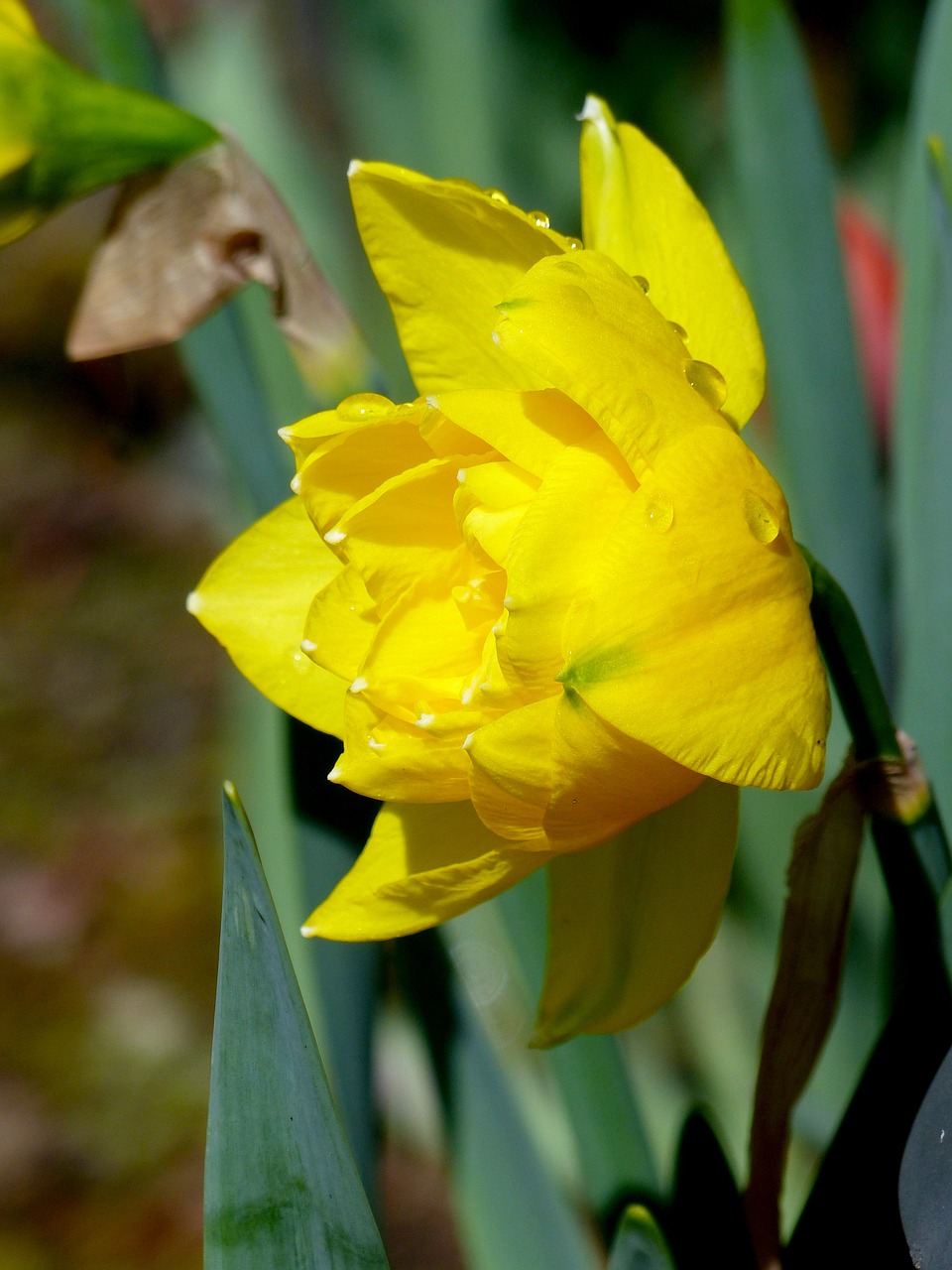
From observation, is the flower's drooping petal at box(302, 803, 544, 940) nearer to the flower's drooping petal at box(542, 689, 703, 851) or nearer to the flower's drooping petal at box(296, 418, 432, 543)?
the flower's drooping petal at box(542, 689, 703, 851)

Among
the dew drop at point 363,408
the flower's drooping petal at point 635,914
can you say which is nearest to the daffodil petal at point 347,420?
the dew drop at point 363,408

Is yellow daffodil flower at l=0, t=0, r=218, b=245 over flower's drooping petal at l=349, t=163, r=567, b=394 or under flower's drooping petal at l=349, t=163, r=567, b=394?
over

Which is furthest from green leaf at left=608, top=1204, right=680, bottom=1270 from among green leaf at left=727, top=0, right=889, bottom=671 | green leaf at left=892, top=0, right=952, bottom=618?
green leaf at left=727, top=0, right=889, bottom=671

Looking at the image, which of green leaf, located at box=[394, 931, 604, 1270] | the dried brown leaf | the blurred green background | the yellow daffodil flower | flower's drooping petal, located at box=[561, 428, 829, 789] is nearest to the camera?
flower's drooping petal, located at box=[561, 428, 829, 789]

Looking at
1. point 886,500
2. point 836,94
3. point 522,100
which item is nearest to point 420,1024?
point 886,500

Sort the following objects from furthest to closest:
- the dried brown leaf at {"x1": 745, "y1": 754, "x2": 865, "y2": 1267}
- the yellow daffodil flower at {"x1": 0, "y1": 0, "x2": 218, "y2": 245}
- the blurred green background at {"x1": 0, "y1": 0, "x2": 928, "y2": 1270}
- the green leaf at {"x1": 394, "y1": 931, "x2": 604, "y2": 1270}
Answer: the blurred green background at {"x1": 0, "y1": 0, "x2": 928, "y2": 1270} → the green leaf at {"x1": 394, "y1": 931, "x2": 604, "y2": 1270} → the yellow daffodil flower at {"x1": 0, "y1": 0, "x2": 218, "y2": 245} → the dried brown leaf at {"x1": 745, "y1": 754, "x2": 865, "y2": 1267}

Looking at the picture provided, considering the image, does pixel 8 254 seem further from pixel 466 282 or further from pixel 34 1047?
pixel 466 282

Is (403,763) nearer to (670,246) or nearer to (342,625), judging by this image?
(342,625)

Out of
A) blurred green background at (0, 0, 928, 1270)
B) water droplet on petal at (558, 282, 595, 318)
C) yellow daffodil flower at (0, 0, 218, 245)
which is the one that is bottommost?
blurred green background at (0, 0, 928, 1270)
